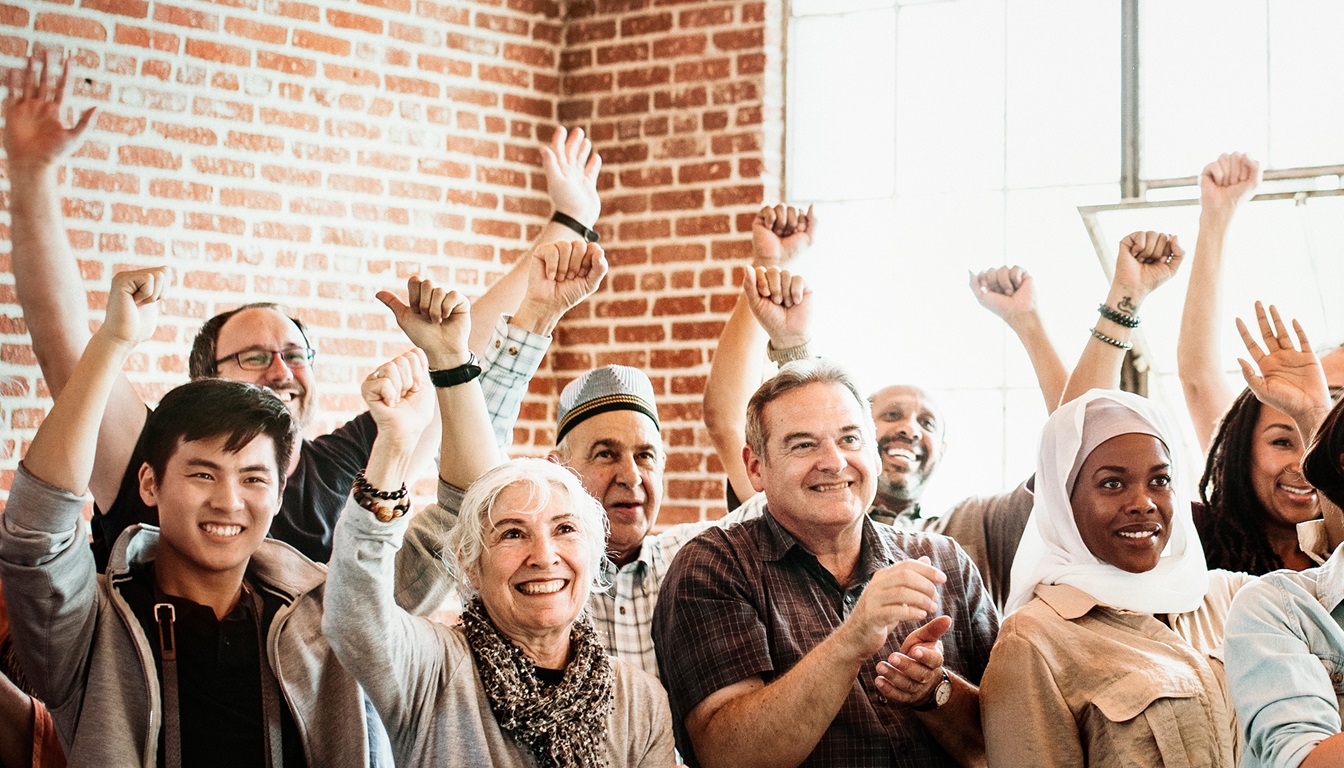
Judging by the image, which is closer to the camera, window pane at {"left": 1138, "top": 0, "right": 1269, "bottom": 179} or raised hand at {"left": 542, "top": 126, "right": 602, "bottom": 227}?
raised hand at {"left": 542, "top": 126, "right": 602, "bottom": 227}

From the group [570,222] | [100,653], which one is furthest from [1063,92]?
[100,653]

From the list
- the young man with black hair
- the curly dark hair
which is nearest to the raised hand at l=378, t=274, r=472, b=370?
the young man with black hair

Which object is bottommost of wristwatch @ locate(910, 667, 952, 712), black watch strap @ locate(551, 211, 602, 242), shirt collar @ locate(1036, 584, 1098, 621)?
wristwatch @ locate(910, 667, 952, 712)

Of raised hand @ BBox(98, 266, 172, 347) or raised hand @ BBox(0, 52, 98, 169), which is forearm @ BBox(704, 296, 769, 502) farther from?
raised hand @ BBox(0, 52, 98, 169)

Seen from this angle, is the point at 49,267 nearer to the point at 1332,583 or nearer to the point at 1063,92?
the point at 1332,583

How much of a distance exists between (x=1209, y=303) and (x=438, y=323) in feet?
6.41

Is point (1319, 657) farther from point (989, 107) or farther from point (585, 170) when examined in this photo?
point (989, 107)

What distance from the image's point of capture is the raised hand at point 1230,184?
3.38 m

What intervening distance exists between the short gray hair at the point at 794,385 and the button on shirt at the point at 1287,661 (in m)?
0.80

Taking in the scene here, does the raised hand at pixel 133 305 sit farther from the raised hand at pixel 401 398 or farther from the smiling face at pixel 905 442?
the smiling face at pixel 905 442

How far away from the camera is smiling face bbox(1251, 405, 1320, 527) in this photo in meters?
2.77

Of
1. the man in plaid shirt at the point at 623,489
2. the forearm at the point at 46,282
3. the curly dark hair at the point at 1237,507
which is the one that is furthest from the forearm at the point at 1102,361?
the forearm at the point at 46,282

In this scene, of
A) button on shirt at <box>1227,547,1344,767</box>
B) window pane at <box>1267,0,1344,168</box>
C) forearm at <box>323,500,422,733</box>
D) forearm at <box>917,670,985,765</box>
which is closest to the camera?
button on shirt at <box>1227,547,1344,767</box>

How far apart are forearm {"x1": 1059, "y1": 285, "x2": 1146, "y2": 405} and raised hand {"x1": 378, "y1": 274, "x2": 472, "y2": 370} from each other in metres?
1.42
